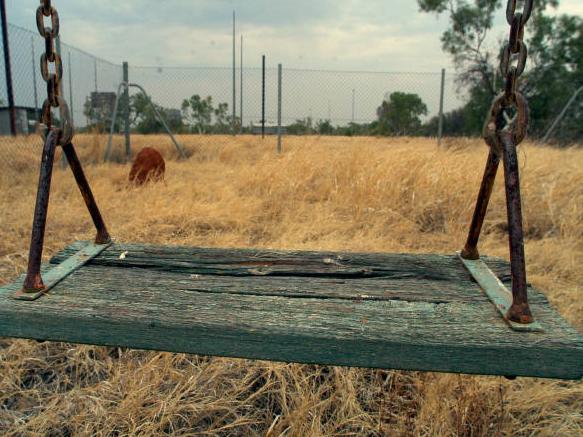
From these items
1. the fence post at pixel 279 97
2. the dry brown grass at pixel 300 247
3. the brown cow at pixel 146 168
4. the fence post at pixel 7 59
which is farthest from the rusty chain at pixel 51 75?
the fence post at pixel 7 59

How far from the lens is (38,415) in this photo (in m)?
1.42

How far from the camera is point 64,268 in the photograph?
1.13 meters

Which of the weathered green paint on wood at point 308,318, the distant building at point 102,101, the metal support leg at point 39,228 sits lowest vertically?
the weathered green paint on wood at point 308,318

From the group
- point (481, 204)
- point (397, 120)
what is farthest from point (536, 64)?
point (481, 204)

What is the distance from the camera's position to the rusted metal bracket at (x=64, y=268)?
0.94 metres

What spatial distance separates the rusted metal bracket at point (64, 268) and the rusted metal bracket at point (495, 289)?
96cm

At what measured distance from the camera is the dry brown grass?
140 centimetres

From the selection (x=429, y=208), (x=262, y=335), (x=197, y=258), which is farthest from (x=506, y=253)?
(x=262, y=335)

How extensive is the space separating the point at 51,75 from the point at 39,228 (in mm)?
393

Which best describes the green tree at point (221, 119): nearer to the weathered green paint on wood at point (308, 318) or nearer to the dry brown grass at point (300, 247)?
the dry brown grass at point (300, 247)

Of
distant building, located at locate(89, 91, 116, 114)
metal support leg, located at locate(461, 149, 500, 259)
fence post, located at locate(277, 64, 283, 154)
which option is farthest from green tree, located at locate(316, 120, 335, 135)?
metal support leg, located at locate(461, 149, 500, 259)

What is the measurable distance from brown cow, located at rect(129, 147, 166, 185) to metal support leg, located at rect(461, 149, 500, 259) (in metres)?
Answer: 4.19

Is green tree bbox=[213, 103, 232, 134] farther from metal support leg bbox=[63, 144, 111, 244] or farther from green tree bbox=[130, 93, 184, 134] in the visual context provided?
metal support leg bbox=[63, 144, 111, 244]

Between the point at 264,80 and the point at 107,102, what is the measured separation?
9.10 ft
